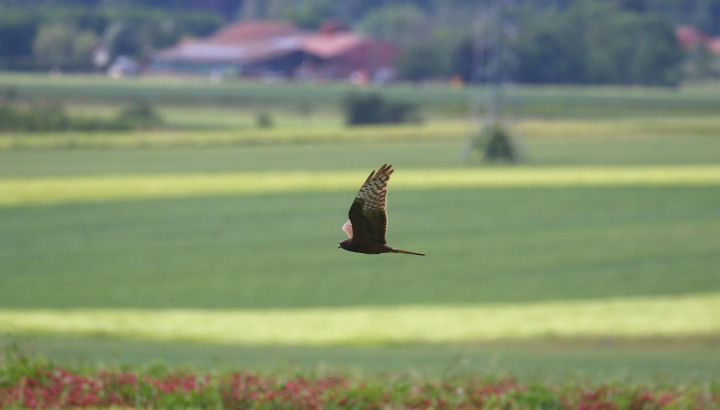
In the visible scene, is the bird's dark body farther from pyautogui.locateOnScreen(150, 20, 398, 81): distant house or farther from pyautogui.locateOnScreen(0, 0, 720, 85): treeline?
pyautogui.locateOnScreen(0, 0, 720, 85): treeline

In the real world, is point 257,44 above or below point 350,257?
above

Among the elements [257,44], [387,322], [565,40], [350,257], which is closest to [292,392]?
[387,322]

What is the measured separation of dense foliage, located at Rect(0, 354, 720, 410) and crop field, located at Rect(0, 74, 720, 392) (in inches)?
38.3

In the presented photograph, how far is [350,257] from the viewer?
26.9 m

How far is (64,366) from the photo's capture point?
10.5 metres

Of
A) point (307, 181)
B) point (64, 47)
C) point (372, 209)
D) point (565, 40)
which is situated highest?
point (565, 40)

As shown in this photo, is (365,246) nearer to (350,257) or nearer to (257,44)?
(350,257)

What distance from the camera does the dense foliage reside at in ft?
30.7

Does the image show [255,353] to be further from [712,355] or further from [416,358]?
[712,355]

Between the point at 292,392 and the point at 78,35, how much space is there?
24983 millimetres

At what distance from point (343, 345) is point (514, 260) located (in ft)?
35.1

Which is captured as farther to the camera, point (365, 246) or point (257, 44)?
point (257, 44)

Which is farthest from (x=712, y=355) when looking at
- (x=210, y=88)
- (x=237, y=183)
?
(x=210, y=88)

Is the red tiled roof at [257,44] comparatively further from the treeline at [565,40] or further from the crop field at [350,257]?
the treeline at [565,40]
